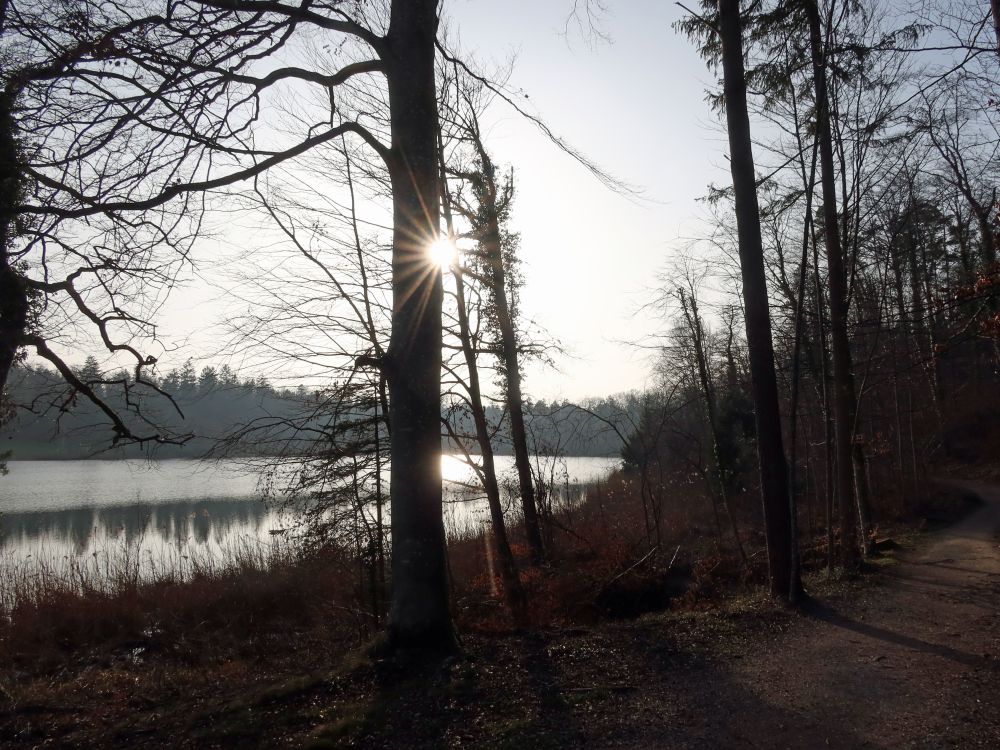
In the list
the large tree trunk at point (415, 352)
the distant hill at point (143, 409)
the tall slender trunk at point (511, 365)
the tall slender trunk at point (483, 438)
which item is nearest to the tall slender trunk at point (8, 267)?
the distant hill at point (143, 409)

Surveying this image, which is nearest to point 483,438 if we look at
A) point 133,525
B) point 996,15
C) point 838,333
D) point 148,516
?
point 838,333

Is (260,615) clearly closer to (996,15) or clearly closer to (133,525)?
(133,525)

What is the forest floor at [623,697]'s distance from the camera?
400cm

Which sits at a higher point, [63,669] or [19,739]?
[19,739]

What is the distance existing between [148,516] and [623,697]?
18030 millimetres

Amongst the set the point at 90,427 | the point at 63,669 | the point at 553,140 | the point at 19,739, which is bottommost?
the point at 63,669

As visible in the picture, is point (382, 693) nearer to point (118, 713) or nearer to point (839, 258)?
point (118, 713)

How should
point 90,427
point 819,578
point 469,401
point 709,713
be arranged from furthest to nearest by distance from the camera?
point 469,401, point 819,578, point 90,427, point 709,713

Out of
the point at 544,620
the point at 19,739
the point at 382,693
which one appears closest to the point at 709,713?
the point at 382,693

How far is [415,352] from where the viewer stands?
571 centimetres

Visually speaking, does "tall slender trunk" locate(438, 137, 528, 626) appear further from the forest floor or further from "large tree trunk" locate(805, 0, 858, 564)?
"large tree trunk" locate(805, 0, 858, 564)

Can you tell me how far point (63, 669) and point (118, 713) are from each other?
660 centimetres

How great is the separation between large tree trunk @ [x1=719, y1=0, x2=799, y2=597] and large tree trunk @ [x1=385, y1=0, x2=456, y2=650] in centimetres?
414

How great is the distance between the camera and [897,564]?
10492mm
